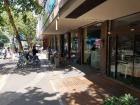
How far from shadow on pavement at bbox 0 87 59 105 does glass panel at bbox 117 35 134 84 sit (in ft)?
13.1

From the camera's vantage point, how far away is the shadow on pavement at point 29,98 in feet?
36.1

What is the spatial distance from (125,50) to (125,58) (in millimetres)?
363

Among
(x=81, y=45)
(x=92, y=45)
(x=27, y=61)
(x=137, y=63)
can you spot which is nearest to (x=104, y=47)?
(x=92, y=45)

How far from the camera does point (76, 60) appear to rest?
25969mm

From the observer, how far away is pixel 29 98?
11.8 meters

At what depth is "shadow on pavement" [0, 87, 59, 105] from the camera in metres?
11.0

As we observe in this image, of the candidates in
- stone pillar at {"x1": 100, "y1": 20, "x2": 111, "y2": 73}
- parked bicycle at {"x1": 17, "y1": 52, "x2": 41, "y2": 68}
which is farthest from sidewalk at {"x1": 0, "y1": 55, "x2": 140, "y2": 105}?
parked bicycle at {"x1": 17, "y1": 52, "x2": 41, "y2": 68}

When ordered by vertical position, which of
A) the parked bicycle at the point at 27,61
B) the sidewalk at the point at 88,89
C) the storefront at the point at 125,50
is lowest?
the sidewalk at the point at 88,89

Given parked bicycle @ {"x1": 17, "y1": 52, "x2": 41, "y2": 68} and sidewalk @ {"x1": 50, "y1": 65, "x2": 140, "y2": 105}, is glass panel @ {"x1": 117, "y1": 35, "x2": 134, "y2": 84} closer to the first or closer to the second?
sidewalk @ {"x1": 50, "y1": 65, "x2": 140, "y2": 105}

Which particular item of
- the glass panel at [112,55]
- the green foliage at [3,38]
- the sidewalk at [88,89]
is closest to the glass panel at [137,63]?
the sidewalk at [88,89]

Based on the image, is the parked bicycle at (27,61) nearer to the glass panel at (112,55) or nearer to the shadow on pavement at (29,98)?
the glass panel at (112,55)

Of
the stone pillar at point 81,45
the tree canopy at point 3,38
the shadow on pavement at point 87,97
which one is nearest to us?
the shadow on pavement at point 87,97

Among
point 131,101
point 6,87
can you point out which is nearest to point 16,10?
point 6,87

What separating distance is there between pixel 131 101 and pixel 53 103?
4.56 metres
